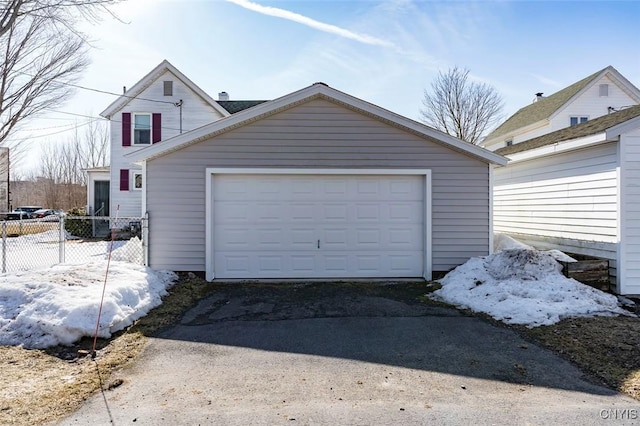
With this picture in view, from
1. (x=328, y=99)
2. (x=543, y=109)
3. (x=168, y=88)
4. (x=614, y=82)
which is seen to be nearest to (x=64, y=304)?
(x=328, y=99)

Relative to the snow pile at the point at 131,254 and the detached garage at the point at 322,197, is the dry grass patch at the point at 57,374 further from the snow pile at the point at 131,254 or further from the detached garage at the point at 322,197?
the snow pile at the point at 131,254

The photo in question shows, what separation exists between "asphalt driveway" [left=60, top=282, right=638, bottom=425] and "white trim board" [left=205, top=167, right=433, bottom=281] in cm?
230

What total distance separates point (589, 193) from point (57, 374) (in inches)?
364

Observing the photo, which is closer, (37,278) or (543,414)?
(543,414)

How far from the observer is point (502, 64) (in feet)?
43.7

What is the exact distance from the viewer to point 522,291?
6.66 meters

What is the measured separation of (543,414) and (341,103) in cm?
680

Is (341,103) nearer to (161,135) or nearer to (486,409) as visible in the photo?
(486,409)

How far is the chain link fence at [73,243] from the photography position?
8398mm

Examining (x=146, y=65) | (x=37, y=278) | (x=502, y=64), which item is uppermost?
(x=146, y=65)

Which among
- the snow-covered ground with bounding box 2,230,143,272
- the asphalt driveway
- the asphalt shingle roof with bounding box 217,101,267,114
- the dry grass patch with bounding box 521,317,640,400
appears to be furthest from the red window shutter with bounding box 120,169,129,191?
the dry grass patch with bounding box 521,317,640,400

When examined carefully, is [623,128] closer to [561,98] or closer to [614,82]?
[561,98]

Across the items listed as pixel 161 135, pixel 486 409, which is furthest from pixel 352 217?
pixel 161 135

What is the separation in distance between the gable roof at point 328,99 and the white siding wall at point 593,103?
14579 millimetres
